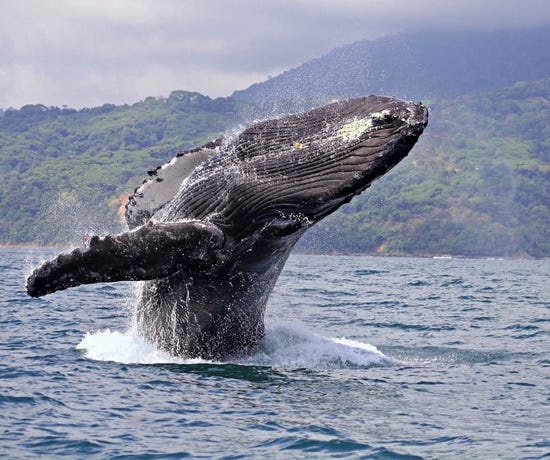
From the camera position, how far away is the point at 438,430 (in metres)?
5.99

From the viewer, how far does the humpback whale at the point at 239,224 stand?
649 centimetres

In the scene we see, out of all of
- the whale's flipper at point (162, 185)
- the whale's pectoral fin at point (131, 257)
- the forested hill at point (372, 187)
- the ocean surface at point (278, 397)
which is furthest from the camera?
the forested hill at point (372, 187)

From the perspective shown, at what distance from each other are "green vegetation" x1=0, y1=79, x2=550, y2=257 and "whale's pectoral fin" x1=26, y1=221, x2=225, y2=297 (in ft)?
235

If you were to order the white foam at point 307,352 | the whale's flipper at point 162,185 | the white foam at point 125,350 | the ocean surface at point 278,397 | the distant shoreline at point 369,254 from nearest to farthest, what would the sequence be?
the ocean surface at point 278,397 < the white foam at point 125,350 < the white foam at point 307,352 < the whale's flipper at point 162,185 < the distant shoreline at point 369,254

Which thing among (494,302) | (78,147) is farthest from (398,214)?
(494,302)

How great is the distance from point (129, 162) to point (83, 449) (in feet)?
422

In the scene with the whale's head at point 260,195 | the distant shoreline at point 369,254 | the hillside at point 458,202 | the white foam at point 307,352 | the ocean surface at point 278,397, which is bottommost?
the ocean surface at point 278,397

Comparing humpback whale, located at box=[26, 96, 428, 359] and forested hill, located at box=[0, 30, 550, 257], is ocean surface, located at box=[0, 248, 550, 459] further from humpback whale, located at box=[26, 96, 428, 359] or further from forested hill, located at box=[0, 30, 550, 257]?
forested hill, located at box=[0, 30, 550, 257]

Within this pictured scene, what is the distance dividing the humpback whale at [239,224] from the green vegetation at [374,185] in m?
70.6

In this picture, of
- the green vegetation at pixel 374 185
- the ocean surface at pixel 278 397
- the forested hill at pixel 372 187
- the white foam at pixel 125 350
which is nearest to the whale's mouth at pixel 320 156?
the ocean surface at pixel 278 397

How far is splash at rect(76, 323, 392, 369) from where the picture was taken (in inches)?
316

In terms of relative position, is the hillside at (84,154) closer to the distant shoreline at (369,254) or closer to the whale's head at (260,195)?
the distant shoreline at (369,254)

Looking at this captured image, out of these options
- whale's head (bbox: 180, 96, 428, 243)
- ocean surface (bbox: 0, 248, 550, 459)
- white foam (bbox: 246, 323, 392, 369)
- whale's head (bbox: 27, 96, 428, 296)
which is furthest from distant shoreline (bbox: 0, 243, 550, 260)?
whale's head (bbox: 180, 96, 428, 243)

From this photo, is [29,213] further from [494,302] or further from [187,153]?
[187,153]
